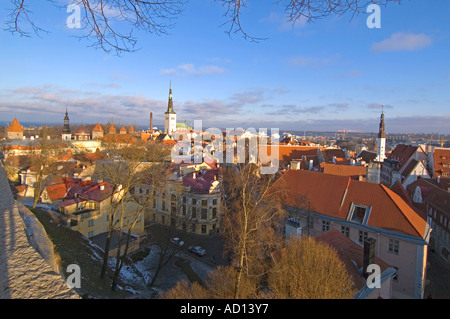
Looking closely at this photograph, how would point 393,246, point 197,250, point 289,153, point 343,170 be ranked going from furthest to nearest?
point 289,153, point 343,170, point 197,250, point 393,246

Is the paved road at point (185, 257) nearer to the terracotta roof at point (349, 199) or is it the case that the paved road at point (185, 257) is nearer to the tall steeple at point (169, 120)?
the terracotta roof at point (349, 199)

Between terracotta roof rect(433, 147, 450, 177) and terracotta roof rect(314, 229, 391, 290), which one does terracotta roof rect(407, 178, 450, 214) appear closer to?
terracotta roof rect(433, 147, 450, 177)

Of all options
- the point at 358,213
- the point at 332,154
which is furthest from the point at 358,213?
the point at 332,154

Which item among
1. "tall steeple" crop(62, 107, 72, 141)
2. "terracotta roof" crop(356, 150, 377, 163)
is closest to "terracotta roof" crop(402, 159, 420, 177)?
"terracotta roof" crop(356, 150, 377, 163)

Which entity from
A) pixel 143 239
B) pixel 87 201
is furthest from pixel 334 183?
pixel 87 201

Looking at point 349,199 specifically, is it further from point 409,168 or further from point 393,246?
point 409,168
